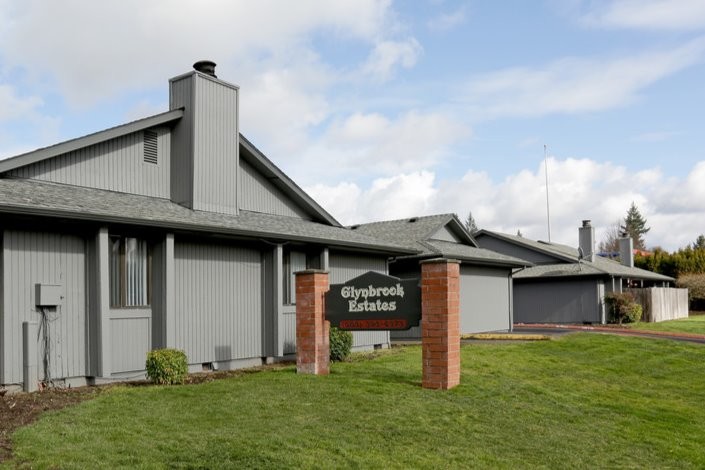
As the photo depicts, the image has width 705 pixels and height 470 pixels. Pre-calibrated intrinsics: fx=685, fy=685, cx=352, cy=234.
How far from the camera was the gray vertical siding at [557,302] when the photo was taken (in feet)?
109

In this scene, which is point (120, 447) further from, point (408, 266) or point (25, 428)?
point (408, 266)

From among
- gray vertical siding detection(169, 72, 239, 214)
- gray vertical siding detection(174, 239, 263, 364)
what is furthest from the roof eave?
gray vertical siding detection(169, 72, 239, 214)

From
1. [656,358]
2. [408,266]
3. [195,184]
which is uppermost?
[195,184]

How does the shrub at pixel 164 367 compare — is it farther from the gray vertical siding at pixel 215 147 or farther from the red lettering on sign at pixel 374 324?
the gray vertical siding at pixel 215 147

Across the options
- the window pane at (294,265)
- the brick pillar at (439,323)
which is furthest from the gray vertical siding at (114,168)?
the brick pillar at (439,323)

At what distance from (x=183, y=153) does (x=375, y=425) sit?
8.90 metres

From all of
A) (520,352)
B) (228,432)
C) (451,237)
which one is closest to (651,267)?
(451,237)

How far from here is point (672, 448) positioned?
9438mm

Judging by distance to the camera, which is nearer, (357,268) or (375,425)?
(375,425)

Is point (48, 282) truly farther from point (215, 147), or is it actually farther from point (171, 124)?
point (215, 147)

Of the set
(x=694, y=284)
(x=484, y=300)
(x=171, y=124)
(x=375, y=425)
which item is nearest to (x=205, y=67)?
(x=171, y=124)

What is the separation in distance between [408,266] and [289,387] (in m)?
13.1

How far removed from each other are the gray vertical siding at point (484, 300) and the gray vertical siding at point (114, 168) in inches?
498

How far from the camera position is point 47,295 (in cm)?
1183
